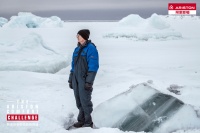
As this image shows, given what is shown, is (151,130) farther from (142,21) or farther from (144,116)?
(142,21)

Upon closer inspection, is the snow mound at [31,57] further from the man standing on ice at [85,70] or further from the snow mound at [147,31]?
the snow mound at [147,31]

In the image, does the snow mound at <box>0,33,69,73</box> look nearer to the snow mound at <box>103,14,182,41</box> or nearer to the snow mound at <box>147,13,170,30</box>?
the snow mound at <box>103,14,182,41</box>

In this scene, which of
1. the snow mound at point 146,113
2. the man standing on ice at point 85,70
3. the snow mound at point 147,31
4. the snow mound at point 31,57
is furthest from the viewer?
the snow mound at point 147,31

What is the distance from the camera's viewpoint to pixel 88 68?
353 centimetres

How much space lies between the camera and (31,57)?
8.59 m

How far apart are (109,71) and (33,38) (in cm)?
345

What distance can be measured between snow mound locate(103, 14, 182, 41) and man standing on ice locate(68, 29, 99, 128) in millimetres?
17910

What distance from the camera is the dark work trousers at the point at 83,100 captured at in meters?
3.55

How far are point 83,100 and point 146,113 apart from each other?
845 mm

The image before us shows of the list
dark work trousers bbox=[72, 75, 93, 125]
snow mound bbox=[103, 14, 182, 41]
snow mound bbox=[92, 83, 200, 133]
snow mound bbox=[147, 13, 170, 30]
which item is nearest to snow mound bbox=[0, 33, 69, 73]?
dark work trousers bbox=[72, 75, 93, 125]

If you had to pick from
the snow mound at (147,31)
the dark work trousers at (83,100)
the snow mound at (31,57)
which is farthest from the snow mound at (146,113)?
the snow mound at (147,31)

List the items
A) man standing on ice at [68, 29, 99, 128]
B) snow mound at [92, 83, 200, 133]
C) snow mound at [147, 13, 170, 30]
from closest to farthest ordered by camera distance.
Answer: snow mound at [92, 83, 200, 133], man standing on ice at [68, 29, 99, 128], snow mound at [147, 13, 170, 30]

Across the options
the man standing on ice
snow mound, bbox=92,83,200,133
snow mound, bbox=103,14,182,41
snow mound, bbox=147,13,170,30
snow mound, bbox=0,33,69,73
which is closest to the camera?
snow mound, bbox=92,83,200,133

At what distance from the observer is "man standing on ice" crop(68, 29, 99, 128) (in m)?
3.46
